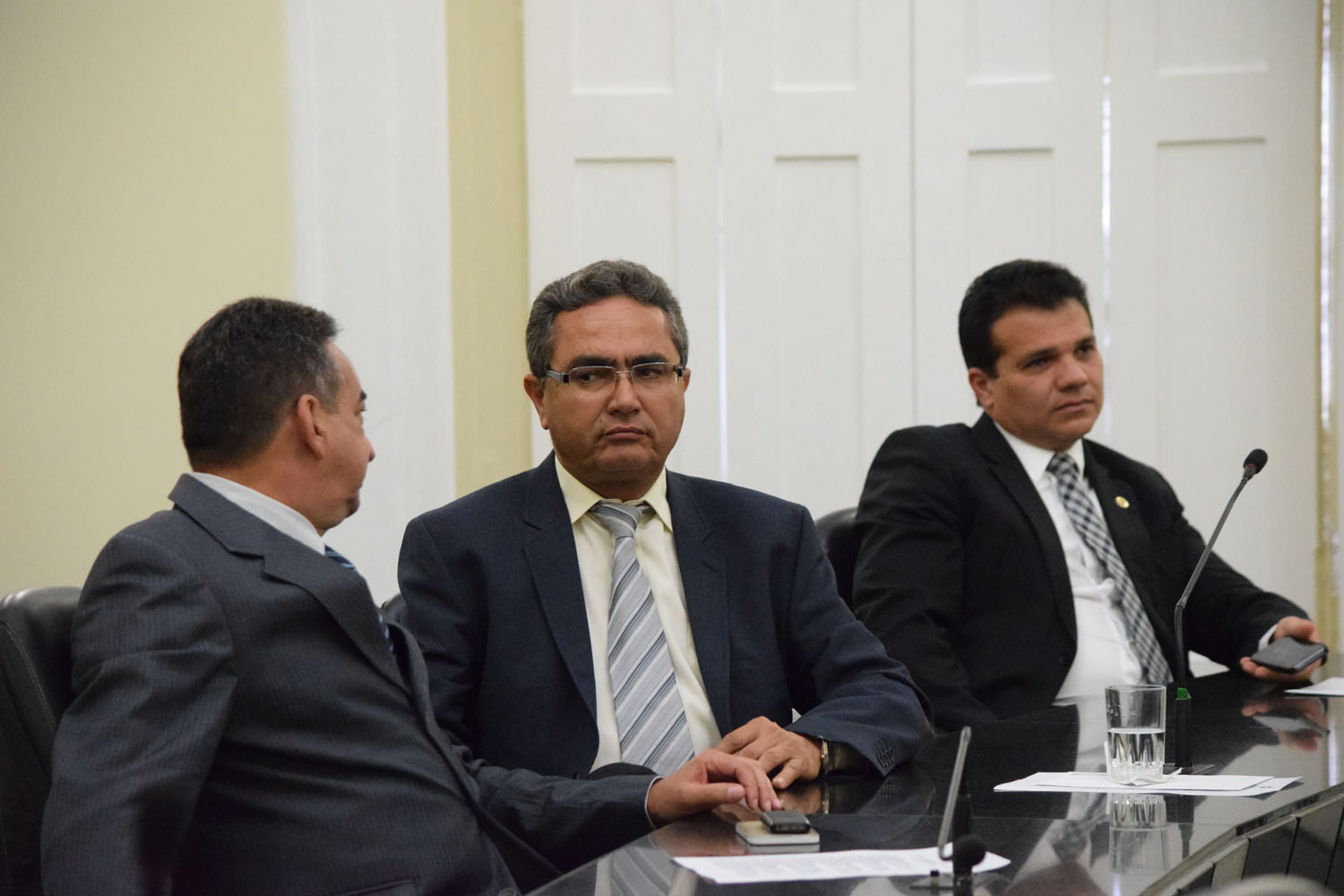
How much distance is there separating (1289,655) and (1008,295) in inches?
34.8

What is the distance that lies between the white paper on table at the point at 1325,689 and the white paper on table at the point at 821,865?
130cm

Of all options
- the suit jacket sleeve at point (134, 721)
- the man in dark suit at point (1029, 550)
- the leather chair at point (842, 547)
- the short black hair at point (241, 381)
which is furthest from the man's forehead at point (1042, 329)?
the suit jacket sleeve at point (134, 721)

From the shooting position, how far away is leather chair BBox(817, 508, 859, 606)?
112 inches

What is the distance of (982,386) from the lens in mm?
3025

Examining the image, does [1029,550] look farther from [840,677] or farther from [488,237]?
[488,237]

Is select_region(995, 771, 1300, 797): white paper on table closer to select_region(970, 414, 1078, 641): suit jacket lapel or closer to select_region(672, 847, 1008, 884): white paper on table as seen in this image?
select_region(672, 847, 1008, 884): white paper on table

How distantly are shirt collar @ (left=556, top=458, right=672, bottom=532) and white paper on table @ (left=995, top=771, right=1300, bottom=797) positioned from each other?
0.70 metres

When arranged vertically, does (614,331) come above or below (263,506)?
above

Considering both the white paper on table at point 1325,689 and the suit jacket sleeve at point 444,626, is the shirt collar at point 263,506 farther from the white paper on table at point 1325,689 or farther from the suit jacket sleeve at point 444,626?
the white paper on table at point 1325,689

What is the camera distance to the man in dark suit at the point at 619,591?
203 centimetres

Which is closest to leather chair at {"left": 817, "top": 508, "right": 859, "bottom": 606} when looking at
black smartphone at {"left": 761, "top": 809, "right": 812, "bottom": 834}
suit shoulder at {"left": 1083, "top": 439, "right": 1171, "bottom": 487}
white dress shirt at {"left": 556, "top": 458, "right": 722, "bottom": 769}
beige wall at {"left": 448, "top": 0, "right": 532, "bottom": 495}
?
suit shoulder at {"left": 1083, "top": 439, "right": 1171, "bottom": 487}

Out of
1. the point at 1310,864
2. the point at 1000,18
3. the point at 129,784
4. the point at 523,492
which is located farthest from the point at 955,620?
the point at 1000,18

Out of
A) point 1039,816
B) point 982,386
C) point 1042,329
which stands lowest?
point 1039,816

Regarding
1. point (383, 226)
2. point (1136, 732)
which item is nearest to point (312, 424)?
point (1136, 732)
